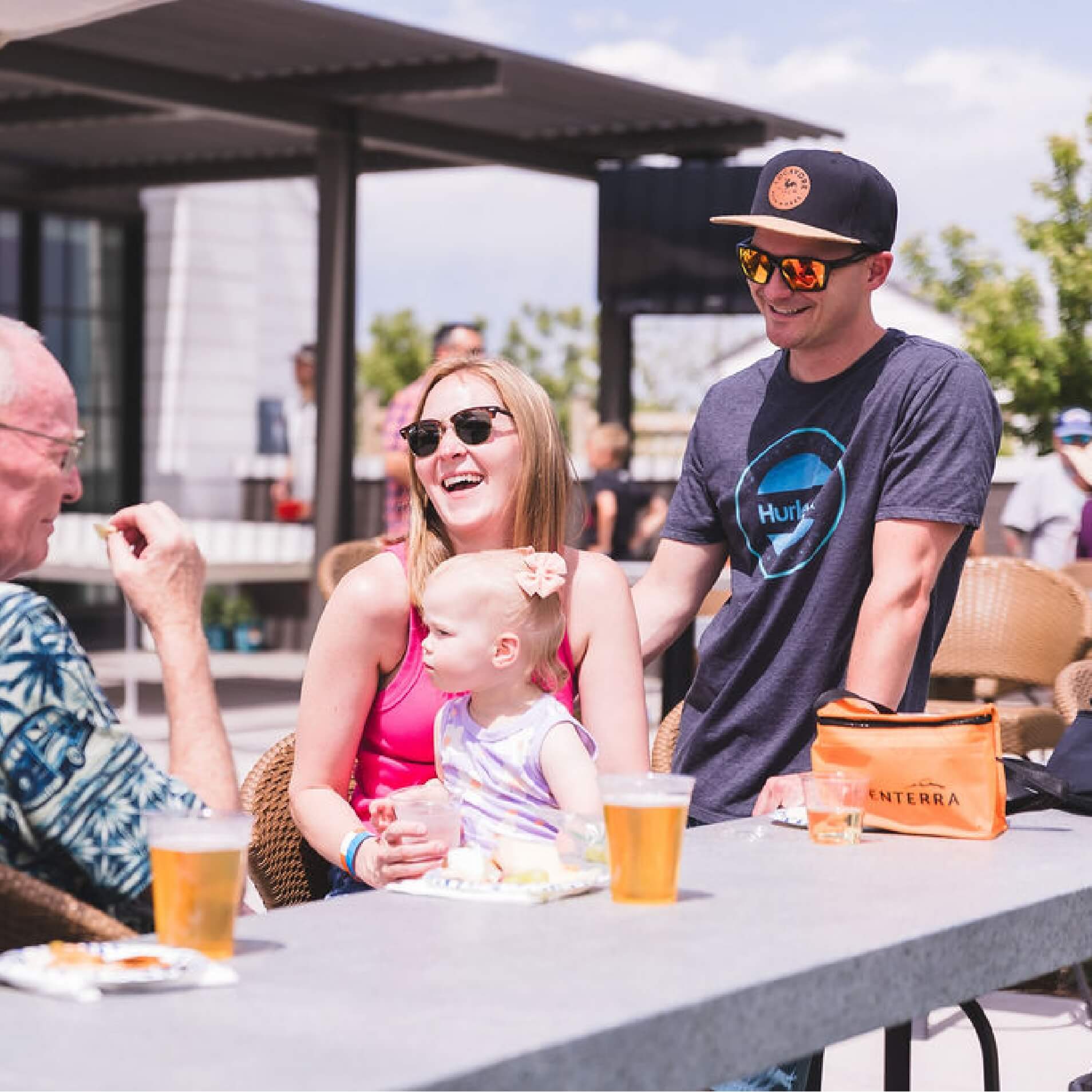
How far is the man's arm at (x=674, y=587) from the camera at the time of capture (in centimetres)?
362

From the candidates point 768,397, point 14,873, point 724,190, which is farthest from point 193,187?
point 14,873

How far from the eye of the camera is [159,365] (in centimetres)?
1705

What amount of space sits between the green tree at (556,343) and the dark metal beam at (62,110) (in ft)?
199

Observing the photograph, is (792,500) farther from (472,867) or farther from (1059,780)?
(472,867)

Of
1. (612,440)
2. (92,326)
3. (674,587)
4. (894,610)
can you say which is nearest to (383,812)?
(894,610)

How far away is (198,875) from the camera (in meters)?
1.96

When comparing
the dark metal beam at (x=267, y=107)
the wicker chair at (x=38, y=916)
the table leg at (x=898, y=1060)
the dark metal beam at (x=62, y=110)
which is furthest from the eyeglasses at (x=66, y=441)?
the dark metal beam at (x=62, y=110)

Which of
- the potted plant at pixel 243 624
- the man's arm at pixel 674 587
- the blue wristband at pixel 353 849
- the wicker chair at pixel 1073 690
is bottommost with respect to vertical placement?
the potted plant at pixel 243 624

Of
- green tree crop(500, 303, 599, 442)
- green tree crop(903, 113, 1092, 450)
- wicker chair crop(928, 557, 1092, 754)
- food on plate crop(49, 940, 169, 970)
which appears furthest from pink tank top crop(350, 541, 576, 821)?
green tree crop(500, 303, 599, 442)

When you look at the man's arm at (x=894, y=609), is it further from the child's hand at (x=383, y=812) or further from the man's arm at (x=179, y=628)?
the man's arm at (x=179, y=628)

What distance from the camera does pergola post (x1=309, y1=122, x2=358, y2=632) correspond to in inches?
483

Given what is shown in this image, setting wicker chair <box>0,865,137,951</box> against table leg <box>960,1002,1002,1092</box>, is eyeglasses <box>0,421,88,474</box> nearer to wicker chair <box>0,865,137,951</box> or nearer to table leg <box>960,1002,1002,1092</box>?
wicker chair <box>0,865,137,951</box>

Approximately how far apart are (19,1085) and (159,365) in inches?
624

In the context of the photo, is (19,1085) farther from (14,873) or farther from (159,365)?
(159,365)
